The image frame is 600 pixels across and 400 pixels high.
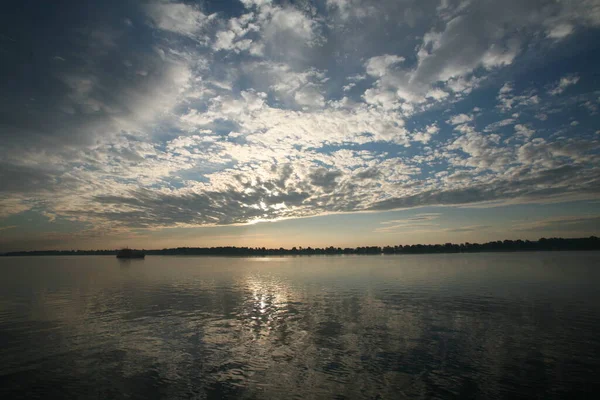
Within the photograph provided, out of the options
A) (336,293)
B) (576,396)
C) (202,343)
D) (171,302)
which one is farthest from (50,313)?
(576,396)

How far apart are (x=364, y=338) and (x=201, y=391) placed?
1439cm

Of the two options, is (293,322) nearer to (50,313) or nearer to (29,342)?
(29,342)

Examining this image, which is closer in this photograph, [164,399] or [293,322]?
[164,399]

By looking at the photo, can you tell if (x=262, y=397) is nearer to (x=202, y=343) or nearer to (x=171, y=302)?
(x=202, y=343)

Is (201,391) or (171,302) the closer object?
(201,391)

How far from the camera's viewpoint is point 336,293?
53969mm

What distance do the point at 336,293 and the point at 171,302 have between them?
Answer: 2645 centimetres

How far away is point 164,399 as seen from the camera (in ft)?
53.7

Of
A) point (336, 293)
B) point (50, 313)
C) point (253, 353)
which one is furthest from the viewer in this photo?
point (336, 293)

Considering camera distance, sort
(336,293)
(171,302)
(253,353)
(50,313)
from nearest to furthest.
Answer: (253,353), (50,313), (171,302), (336,293)

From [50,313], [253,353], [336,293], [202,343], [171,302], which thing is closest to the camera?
[253,353]

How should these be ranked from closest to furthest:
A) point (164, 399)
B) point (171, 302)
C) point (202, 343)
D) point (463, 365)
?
point (164, 399), point (463, 365), point (202, 343), point (171, 302)

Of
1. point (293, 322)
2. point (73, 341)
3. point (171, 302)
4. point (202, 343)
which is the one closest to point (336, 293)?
point (293, 322)

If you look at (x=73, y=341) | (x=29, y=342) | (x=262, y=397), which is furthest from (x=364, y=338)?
(x=29, y=342)
